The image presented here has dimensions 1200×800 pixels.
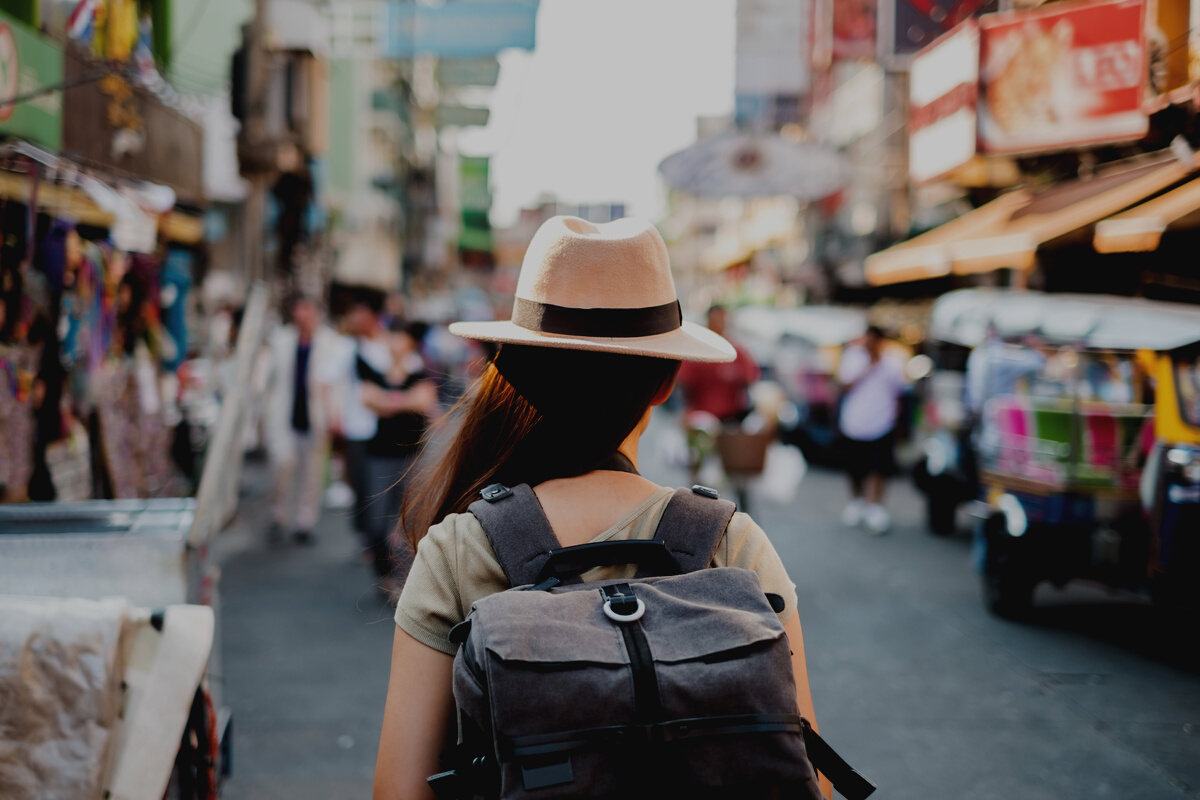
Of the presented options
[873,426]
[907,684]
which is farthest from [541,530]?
[873,426]

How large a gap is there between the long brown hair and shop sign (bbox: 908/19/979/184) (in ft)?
44.5

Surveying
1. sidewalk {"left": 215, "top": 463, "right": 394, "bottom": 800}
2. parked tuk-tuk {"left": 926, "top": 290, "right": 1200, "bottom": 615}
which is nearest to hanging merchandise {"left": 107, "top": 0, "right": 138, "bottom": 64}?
sidewalk {"left": 215, "top": 463, "right": 394, "bottom": 800}

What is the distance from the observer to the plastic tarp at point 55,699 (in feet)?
7.27

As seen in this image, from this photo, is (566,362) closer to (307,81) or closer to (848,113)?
(307,81)

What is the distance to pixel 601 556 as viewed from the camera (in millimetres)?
1560

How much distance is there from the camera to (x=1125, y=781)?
13.9ft

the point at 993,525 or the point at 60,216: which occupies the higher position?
the point at 60,216

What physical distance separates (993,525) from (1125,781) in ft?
8.96

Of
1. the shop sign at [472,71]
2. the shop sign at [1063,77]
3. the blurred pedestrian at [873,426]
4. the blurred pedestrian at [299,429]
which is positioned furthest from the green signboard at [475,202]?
the blurred pedestrian at [299,429]

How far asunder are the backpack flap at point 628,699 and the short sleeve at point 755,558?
0.20 m

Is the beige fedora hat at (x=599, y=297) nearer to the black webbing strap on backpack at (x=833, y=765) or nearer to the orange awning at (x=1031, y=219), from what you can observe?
the black webbing strap on backpack at (x=833, y=765)

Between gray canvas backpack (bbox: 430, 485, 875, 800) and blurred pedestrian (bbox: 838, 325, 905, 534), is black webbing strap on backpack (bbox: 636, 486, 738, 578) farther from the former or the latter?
blurred pedestrian (bbox: 838, 325, 905, 534)

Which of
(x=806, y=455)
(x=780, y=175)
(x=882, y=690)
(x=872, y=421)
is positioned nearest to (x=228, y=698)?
(x=882, y=690)

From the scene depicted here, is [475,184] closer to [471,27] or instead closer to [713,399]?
[471,27]
